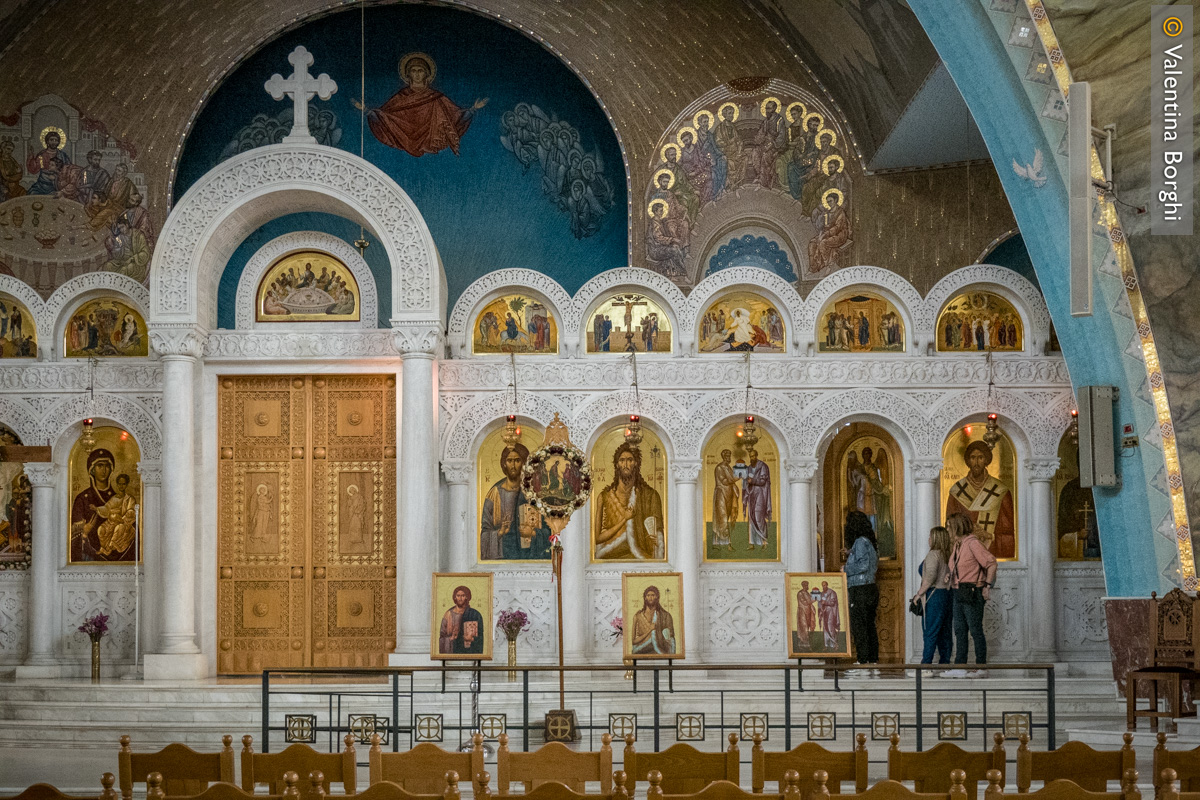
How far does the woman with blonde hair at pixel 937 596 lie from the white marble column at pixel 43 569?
9107 mm

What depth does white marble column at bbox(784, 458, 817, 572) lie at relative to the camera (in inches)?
562

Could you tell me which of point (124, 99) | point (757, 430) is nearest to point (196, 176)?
point (124, 99)

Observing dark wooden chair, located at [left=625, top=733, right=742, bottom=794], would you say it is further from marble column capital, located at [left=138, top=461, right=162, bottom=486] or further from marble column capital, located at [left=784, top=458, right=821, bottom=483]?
marble column capital, located at [left=138, top=461, right=162, bottom=486]

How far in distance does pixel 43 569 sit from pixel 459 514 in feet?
14.9

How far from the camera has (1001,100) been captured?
11.3 m

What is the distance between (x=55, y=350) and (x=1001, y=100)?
10.2 meters

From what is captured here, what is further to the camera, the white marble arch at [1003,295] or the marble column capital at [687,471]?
the white marble arch at [1003,295]

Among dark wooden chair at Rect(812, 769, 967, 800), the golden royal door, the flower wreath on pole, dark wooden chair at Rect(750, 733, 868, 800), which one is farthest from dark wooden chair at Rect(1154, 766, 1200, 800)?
the golden royal door

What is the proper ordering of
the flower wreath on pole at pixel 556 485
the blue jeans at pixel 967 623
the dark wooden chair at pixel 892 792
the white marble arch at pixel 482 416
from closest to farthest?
the dark wooden chair at pixel 892 792 < the flower wreath on pole at pixel 556 485 < the blue jeans at pixel 967 623 < the white marble arch at pixel 482 416

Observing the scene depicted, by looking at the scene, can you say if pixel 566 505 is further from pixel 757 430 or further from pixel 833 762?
pixel 833 762

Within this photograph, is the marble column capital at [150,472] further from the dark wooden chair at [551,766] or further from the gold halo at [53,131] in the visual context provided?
the dark wooden chair at [551,766]

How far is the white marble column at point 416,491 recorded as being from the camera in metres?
13.6

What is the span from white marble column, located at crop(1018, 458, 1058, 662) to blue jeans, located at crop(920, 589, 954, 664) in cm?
129

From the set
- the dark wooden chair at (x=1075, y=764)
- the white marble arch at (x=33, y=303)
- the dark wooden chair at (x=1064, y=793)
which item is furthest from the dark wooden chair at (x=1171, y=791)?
the white marble arch at (x=33, y=303)
